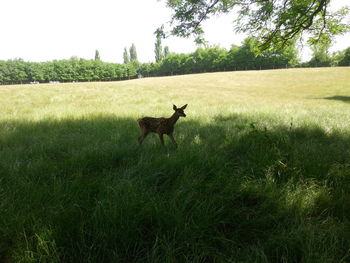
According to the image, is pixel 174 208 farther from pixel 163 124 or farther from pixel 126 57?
pixel 126 57

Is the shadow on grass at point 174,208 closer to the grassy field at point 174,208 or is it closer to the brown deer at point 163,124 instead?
the grassy field at point 174,208

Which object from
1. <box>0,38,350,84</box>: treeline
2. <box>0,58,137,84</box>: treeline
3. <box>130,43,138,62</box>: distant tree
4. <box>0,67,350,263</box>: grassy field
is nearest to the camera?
<box>0,67,350,263</box>: grassy field

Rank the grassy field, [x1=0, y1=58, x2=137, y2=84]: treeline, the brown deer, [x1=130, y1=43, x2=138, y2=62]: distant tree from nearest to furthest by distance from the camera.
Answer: the grassy field → the brown deer → [x1=0, y1=58, x2=137, y2=84]: treeline → [x1=130, y1=43, x2=138, y2=62]: distant tree

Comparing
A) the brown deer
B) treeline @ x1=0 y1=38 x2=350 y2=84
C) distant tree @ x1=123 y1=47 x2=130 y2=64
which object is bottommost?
the brown deer

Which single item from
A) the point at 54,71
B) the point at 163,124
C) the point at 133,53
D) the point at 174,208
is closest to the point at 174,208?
the point at 174,208

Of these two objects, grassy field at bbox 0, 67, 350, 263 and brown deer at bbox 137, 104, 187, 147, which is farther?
brown deer at bbox 137, 104, 187, 147

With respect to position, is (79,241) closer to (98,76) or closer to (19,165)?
(19,165)

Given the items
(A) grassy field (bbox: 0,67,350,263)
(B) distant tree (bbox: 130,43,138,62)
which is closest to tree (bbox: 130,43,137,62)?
(B) distant tree (bbox: 130,43,138,62)

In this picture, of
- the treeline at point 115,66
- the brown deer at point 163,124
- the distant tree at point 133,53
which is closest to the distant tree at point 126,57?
the distant tree at point 133,53

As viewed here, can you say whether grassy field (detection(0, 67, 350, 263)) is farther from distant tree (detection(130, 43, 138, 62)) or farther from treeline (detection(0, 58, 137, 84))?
distant tree (detection(130, 43, 138, 62))

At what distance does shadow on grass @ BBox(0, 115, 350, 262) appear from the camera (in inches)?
55.7

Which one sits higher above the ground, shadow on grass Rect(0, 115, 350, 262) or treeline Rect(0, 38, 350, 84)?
treeline Rect(0, 38, 350, 84)

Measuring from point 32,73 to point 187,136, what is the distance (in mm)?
116206

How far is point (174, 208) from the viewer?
1.76m
